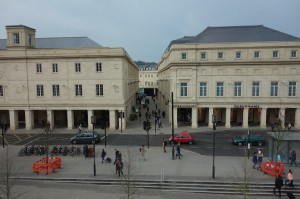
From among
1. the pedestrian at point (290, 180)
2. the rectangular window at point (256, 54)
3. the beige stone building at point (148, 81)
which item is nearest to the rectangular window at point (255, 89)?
the rectangular window at point (256, 54)

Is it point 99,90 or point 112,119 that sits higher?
point 99,90

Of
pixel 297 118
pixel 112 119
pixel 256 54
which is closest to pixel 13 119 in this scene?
pixel 112 119

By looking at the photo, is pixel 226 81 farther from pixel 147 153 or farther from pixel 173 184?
pixel 173 184

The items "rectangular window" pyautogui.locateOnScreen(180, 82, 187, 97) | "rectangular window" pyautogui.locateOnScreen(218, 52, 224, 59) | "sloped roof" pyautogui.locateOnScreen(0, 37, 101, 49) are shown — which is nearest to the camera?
"rectangular window" pyautogui.locateOnScreen(218, 52, 224, 59)

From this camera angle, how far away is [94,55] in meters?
38.3

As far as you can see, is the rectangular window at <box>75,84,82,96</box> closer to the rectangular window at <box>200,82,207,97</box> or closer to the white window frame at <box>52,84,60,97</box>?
the white window frame at <box>52,84,60,97</box>

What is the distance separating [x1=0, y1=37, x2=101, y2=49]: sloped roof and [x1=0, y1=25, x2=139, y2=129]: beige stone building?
6.69 meters

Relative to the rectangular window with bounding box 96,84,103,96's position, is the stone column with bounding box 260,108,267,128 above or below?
below

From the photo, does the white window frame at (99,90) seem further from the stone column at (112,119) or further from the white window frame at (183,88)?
the white window frame at (183,88)

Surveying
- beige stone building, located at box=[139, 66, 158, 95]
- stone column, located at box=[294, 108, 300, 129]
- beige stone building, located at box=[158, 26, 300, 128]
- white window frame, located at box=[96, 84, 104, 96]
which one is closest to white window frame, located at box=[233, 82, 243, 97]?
beige stone building, located at box=[158, 26, 300, 128]

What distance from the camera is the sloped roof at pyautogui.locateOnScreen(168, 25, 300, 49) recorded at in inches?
1614

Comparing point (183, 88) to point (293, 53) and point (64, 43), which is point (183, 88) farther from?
point (64, 43)

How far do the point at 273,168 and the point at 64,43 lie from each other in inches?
1637

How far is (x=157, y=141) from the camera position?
1283 inches
